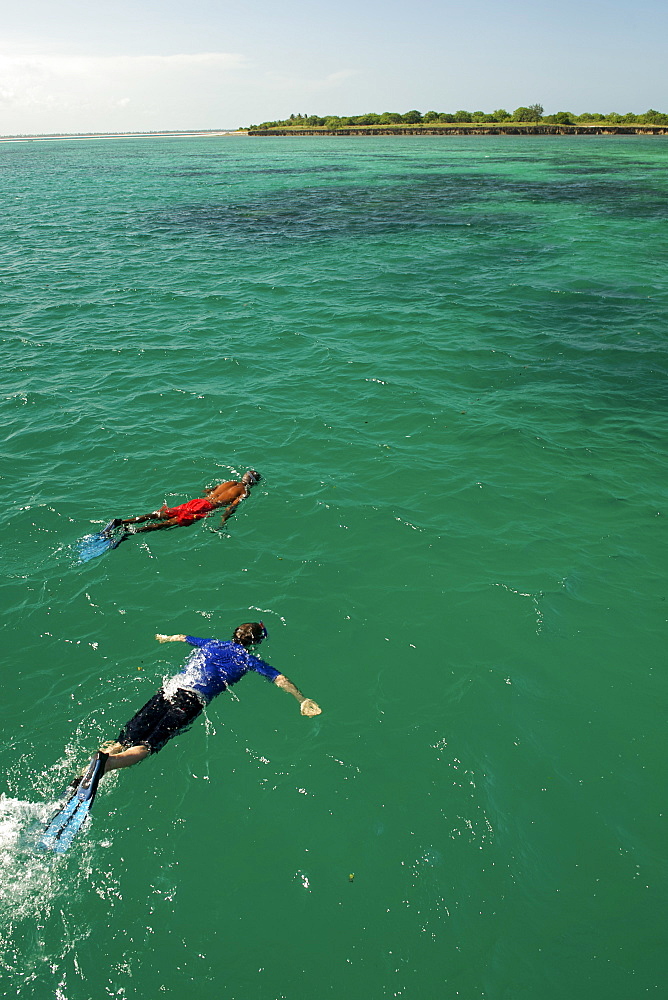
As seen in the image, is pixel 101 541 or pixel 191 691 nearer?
pixel 191 691

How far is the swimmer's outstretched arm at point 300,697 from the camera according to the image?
7.35 m

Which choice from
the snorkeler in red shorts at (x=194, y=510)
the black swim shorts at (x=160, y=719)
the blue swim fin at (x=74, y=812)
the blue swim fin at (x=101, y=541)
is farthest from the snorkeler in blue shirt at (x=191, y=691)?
the snorkeler in red shorts at (x=194, y=510)

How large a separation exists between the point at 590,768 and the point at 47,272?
97.1 ft

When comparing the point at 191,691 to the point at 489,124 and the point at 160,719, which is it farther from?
the point at 489,124

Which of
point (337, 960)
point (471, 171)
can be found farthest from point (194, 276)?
point (471, 171)

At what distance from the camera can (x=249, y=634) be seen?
26.9 ft

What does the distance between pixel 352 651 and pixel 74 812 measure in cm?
400

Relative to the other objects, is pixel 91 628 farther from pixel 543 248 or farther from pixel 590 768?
pixel 543 248

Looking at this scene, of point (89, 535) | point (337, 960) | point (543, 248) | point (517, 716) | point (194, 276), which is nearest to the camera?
point (337, 960)

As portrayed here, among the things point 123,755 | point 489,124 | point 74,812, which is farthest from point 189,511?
point 489,124

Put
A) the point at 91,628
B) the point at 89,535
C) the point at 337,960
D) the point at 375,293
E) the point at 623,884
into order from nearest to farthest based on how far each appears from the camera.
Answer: the point at 337,960, the point at 623,884, the point at 91,628, the point at 89,535, the point at 375,293

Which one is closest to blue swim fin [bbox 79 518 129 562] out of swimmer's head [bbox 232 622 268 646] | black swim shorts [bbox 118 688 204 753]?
swimmer's head [bbox 232 622 268 646]

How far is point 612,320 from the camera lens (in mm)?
20109

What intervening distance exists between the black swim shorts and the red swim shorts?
3.83 metres
